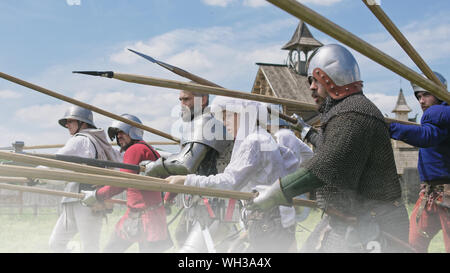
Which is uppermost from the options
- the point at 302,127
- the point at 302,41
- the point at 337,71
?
the point at 302,41

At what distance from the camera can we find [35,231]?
12.5 metres

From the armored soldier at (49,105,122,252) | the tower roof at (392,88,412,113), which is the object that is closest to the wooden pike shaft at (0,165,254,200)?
the armored soldier at (49,105,122,252)

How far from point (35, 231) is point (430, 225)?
1019cm

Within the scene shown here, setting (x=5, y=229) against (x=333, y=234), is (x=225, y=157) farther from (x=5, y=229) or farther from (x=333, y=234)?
(x=5, y=229)

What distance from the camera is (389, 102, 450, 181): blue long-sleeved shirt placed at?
3543 millimetres

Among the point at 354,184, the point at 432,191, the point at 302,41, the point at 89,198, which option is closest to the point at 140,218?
the point at 89,198

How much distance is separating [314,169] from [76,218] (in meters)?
3.59

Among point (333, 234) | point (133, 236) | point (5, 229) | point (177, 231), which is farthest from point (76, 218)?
point (5, 229)

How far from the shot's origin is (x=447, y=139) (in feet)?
14.2

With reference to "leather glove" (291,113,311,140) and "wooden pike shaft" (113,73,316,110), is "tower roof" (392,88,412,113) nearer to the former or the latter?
"leather glove" (291,113,311,140)

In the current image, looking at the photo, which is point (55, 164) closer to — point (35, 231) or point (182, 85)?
point (182, 85)

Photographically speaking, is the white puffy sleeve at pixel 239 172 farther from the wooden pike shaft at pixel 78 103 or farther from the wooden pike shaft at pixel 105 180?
the wooden pike shaft at pixel 78 103

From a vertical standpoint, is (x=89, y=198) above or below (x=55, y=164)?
below
